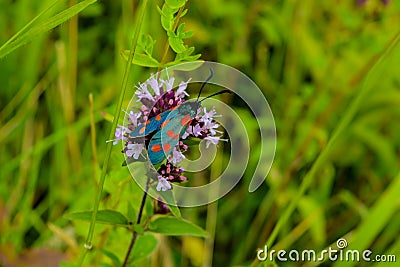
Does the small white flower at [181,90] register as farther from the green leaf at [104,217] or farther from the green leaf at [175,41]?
the green leaf at [104,217]

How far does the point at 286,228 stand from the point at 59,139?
42cm

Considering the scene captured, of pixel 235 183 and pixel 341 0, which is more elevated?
pixel 341 0

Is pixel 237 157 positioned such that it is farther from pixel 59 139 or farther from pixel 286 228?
pixel 59 139

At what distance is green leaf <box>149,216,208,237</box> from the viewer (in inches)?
21.5

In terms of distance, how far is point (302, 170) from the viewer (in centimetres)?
105

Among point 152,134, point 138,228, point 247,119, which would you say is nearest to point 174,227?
point 138,228

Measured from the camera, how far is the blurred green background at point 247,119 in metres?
0.98

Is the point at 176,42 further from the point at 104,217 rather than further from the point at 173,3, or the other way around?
the point at 104,217

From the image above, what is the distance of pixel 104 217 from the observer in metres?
0.54

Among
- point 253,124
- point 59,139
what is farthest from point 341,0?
point 59,139

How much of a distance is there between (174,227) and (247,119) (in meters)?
0.55

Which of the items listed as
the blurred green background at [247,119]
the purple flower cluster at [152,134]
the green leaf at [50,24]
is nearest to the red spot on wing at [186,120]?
the purple flower cluster at [152,134]

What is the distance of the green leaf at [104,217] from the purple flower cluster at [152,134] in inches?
3.6

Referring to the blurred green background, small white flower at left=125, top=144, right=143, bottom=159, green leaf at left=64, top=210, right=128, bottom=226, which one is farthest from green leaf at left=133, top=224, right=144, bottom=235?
the blurred green background
